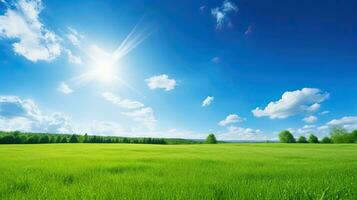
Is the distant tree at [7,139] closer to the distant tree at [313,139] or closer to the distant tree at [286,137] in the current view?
the distant tree at [286,137]

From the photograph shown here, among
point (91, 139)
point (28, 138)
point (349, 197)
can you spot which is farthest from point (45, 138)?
point (349, 197)

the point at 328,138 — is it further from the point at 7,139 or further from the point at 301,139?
the point at 7,139

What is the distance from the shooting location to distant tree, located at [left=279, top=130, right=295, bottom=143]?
10422cm

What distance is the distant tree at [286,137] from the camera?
104 meters

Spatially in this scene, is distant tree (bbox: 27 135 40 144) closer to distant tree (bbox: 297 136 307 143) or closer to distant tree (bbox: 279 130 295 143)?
distant tree (bbox: 279 130 295 143)

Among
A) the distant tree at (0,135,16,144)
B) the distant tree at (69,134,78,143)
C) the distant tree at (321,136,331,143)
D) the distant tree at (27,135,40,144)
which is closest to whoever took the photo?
the distant tree at (0,135,16,144)

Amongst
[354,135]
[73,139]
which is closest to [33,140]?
[73,139]

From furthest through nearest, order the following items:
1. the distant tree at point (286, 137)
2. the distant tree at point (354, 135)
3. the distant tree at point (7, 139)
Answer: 1. the distant tree at point (286, 137)
2. the distant tree at point (354, 135)
3. the distant tree at point (7, 139)

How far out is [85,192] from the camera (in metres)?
4.86

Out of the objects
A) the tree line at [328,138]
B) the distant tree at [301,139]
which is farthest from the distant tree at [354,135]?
the distant tree at [301,139]

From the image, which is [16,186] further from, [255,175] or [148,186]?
A: [255,175]

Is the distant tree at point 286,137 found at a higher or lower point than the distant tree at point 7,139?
higher

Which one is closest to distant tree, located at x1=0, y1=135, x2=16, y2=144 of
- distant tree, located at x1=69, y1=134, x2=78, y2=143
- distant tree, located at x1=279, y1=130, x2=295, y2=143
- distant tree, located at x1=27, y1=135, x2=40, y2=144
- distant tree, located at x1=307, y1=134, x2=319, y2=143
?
distant tree, located at x1=27, y1=135, x2=40, y2=144

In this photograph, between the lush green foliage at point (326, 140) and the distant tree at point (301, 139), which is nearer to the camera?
the distant tree at point (301, 139)
